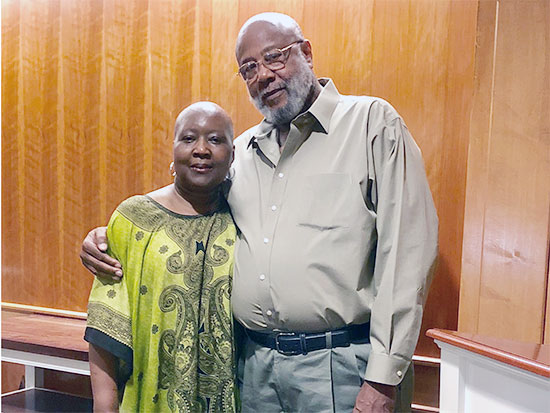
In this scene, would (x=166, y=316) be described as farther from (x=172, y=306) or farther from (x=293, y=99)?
(x=293, y=99)

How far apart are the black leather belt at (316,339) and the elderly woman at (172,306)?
157 millimetres

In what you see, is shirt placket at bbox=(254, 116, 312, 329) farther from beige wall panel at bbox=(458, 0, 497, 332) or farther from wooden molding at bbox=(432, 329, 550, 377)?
beige wall panel at bbox=(458, 0, 497, 332)

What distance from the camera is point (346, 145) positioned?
1726 mm

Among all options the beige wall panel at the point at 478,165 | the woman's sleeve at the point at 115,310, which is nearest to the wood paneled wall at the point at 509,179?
the beige wall panel at the point at 478,165

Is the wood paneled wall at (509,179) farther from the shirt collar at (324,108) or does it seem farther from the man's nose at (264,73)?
the man's nose at (264,73)

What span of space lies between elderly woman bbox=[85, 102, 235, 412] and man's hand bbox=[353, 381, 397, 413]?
0.38 metres

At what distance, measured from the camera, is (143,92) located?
2.96 meters

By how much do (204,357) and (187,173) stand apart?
53 cm

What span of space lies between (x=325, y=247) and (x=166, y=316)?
0.49 m

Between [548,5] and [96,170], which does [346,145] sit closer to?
[548,5]

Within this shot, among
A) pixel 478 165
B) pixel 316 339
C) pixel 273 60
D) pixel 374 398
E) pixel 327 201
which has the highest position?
pixel 273 60

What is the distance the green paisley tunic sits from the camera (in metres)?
1.71

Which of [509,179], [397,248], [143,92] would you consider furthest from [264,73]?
[143,92]

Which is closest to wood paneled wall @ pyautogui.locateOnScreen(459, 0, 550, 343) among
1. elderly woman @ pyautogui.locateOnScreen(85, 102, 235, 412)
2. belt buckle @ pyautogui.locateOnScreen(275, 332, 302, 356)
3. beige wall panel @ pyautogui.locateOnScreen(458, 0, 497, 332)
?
beige wall panel @ pyautogui.locateOnScreen(458, 0, 497, 332)
